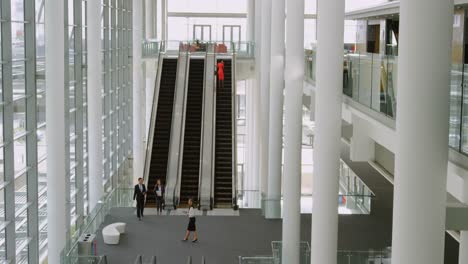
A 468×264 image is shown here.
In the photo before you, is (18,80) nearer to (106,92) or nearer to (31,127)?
(31,127)

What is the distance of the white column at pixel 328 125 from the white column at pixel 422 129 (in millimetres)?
6062

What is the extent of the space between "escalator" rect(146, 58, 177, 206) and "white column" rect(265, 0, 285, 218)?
14.6ft

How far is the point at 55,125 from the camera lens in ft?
63.0

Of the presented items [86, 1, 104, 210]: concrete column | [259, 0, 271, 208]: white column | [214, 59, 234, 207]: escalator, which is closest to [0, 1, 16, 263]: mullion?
[86, 1, 104, 210]: concrete column

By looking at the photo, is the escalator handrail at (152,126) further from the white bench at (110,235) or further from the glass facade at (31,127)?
the white bench at (110,235)

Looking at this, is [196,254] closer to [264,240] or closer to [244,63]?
[264,240]

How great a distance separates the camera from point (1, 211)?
17219 millimetres

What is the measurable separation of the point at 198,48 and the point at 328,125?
25.1 m

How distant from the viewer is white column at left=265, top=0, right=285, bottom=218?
23031 millimetres

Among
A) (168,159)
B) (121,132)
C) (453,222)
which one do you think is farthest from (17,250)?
(121,132)

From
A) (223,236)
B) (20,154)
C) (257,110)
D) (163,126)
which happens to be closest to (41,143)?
(20,154)

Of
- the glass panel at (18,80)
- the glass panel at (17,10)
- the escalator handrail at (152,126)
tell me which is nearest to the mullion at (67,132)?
the glass panel at (18,80)

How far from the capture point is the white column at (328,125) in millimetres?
12555

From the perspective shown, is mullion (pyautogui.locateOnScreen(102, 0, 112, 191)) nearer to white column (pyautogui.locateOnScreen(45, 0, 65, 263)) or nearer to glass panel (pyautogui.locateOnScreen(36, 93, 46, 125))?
glass panel (pyautogui.locateOnScreen(36, 93, 46, 125))
